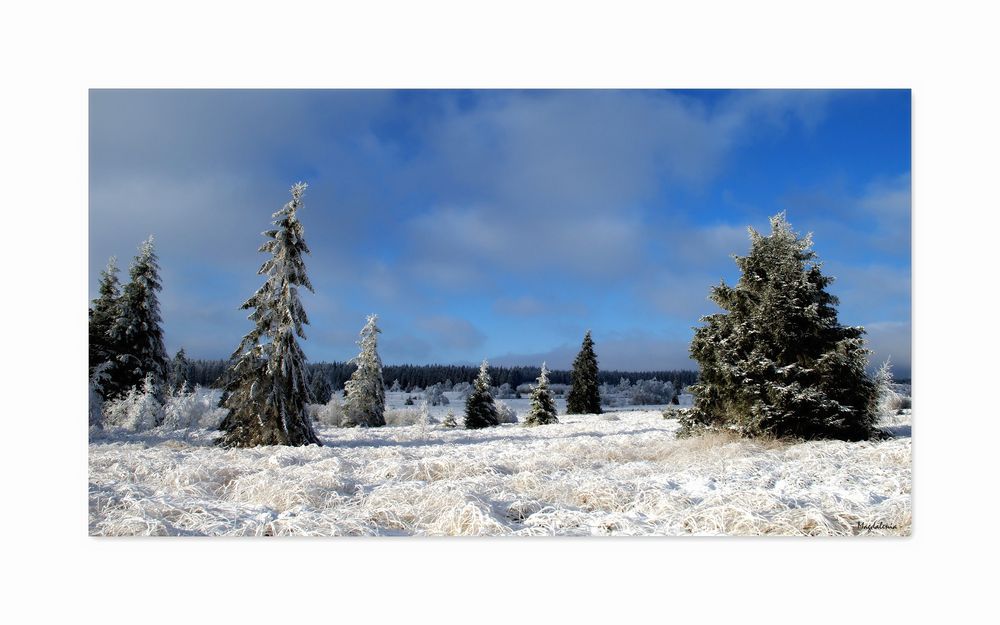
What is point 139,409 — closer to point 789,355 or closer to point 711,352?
point 711,352

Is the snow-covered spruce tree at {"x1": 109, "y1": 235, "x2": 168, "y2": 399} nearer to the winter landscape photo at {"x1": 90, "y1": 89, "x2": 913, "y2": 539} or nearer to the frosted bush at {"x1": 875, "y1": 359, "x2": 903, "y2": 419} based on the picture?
the winter landscape photo at {"x1": 90, "y1": 89, "x2": 913, "y2": 539}

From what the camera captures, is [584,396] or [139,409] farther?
[584,396]

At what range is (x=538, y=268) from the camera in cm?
771

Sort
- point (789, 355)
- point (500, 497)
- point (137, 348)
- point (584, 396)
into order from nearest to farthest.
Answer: point (500, 497), point (789, 355), point (137, 348), point (584, 396)

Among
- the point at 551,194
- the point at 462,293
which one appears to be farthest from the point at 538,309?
the point at 551,194

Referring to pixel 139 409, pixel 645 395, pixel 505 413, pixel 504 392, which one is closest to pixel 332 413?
pixel 504 392

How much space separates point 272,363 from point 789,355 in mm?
10581

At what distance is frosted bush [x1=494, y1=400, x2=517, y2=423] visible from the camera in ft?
91.9

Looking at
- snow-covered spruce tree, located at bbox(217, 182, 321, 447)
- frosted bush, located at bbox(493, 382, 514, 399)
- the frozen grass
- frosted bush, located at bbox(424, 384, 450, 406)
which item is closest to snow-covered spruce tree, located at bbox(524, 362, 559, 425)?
frosted bush, located at bbox(493, 382, 514, 399)

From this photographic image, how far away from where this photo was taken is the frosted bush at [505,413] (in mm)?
Answer: 28000

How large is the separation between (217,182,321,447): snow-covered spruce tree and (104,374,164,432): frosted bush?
7.20 ft

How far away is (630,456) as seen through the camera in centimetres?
900
